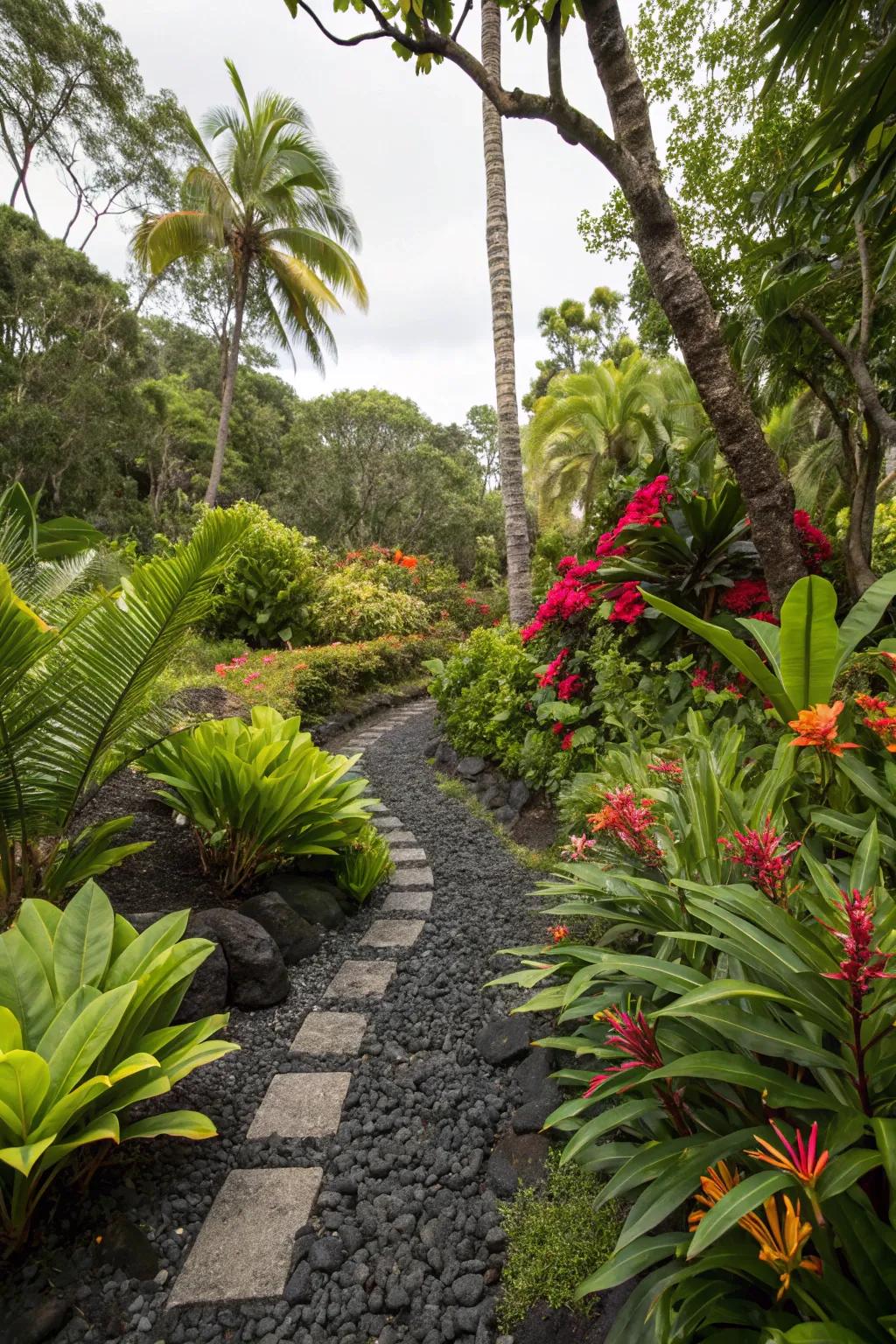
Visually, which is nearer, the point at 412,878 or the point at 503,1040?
the point at 503,1040

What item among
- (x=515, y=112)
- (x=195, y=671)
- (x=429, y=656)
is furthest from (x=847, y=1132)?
(x=429, y=656)

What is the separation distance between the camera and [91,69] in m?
13.1

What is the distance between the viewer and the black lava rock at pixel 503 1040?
69.8 inches

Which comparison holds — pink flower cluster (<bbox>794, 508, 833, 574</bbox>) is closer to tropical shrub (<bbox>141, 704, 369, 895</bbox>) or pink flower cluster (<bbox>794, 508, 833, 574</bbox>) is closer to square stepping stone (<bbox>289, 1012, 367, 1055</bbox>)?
tropical shrub (<bbox>141, 704, 369, 895</bbox>)

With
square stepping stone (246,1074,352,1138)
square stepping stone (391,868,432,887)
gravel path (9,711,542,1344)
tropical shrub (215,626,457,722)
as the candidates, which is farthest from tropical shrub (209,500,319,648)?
square stepping stone (246,1074,352,1138)

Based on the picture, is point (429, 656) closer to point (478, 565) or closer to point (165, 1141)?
point (478, 565)

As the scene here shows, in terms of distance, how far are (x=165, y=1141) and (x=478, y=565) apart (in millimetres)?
13605

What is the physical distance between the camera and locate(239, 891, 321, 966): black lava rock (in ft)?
7.82

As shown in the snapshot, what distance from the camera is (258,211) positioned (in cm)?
1120

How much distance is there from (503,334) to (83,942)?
18.5ft

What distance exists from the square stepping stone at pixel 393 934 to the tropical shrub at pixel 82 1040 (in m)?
1.06

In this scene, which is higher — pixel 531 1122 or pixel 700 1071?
pixel 700 1071

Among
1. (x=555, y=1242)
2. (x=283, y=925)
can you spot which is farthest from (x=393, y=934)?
(x=555, y=1242)

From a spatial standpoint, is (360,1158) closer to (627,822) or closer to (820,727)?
(627,822)
